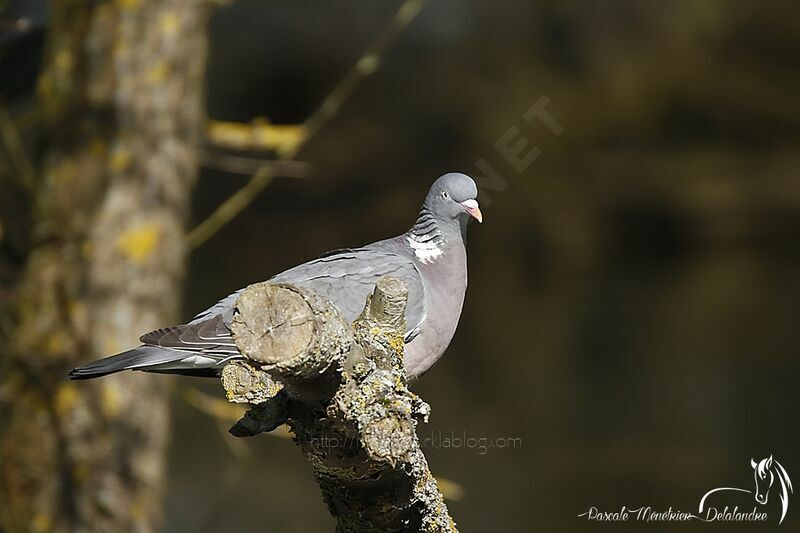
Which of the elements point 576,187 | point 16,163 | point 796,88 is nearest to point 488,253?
point 576,187

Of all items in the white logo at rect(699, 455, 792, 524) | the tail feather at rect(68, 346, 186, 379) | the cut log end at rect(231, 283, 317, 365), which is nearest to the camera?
the cut log end at rect(231, 283, 317, 365)

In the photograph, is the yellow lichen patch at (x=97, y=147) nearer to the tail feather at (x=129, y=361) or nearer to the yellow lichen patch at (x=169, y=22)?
the yellow lichen patch at (x=169, y=22)

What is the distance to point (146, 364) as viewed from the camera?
159 centimetres

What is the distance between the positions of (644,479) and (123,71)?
3.58 meters

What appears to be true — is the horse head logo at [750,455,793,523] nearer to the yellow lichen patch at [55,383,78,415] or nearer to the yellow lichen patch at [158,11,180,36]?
the yellow lichen patch at [55,383,78,415]

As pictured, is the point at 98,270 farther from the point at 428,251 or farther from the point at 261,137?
the point at 428,251

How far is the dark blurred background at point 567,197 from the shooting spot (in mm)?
5887

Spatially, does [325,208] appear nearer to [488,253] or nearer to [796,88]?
[488,253]

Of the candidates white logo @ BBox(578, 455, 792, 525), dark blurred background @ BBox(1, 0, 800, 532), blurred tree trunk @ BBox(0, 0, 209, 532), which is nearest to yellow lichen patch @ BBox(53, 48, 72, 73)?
blurred tree trunk @ BBox(0, 0, 209, 532)

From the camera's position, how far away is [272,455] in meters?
5.48

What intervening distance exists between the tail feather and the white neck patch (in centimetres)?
44

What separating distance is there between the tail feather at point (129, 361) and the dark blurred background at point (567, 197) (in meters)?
3.90

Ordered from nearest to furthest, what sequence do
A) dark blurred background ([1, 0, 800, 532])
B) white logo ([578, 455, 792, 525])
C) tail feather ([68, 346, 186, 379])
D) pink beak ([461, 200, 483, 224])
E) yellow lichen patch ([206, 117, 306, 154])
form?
tail feather ([68, 346, 186, 379]) < pink beak ([461, 200, 483, 224]) < yellow lichen patch ([206, 117, 306, 154]) < white logo ([578, 455, 792, 525]) < dark blurred background ([1, 0, 800, 532])

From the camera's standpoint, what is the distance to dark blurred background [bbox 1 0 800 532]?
19.3 feet
